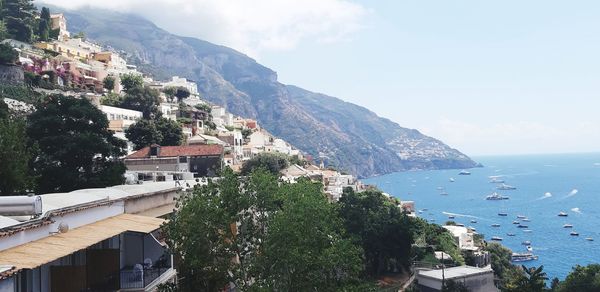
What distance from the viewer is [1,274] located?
8688mm

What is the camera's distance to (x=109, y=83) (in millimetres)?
75250

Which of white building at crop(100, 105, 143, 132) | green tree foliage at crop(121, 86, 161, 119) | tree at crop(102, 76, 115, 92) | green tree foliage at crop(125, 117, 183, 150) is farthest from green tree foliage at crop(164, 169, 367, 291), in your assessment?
tree at crop(102, 76, 115, 92)

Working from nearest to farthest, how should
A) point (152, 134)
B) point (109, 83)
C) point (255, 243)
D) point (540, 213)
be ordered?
point (255, 243)
point (152, 134)
point (109, 83)
point (540, 213)

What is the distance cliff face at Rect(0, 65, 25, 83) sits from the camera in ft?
169

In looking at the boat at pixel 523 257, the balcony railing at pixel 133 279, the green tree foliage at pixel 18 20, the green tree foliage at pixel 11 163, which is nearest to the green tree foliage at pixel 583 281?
the balcony railing at pixel 133 279

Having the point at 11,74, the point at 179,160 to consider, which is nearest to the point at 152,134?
the point at 179,160

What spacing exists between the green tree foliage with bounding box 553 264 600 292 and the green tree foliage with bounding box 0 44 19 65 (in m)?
49.8

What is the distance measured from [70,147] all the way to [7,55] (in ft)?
89.2

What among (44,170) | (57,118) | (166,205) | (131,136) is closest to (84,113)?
(57,118)

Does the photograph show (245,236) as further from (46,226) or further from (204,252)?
(46,226)

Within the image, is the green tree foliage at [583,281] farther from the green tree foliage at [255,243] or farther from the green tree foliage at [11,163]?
the green tree foliage at [11,163]

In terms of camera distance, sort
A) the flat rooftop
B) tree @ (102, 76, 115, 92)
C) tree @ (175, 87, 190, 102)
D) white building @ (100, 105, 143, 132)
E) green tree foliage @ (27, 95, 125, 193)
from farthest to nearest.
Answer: tree @ (175, 87, 190, 102) → tree @ (102, 76, 115, 92) → white building @ (100, 105, 143, 132) → the flat rooftop → green tree foliage @ (27, 95, 125, 193)

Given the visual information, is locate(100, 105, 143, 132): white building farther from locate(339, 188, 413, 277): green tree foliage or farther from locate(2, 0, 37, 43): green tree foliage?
locate(339, 188, 413, 277): green tree foliage

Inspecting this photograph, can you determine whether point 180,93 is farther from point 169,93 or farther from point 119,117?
point 119,117
